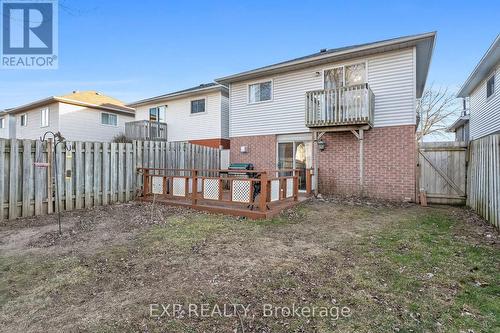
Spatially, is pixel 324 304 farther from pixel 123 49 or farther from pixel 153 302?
pixel 123 49

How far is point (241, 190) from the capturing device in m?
6.96

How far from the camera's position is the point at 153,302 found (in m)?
2.83

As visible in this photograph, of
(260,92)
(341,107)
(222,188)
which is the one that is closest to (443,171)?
(341,107)

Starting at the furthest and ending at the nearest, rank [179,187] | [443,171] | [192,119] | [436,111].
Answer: [436,111], [192,119], [443,171], [179,187]

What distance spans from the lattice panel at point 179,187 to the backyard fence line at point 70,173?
1.63 m

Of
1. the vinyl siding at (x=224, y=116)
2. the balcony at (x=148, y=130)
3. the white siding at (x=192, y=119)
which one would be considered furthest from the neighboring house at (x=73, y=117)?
the vinyl siding at (x=224, y=116)

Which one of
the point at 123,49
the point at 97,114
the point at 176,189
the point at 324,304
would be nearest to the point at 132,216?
the point at 176,189

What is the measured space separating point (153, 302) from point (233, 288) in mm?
880

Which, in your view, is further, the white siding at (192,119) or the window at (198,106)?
the window at (198,106)

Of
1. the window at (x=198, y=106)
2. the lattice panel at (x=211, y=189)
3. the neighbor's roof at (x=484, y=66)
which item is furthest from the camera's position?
the window at (x=198, y=106)

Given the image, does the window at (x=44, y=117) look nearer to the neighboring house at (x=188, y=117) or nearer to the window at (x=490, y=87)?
the neighboring house at (x=188, y=117)

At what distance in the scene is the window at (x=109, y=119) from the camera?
65.1 feet

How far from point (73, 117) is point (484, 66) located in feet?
73.5

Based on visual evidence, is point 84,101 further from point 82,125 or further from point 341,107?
point 341,107
